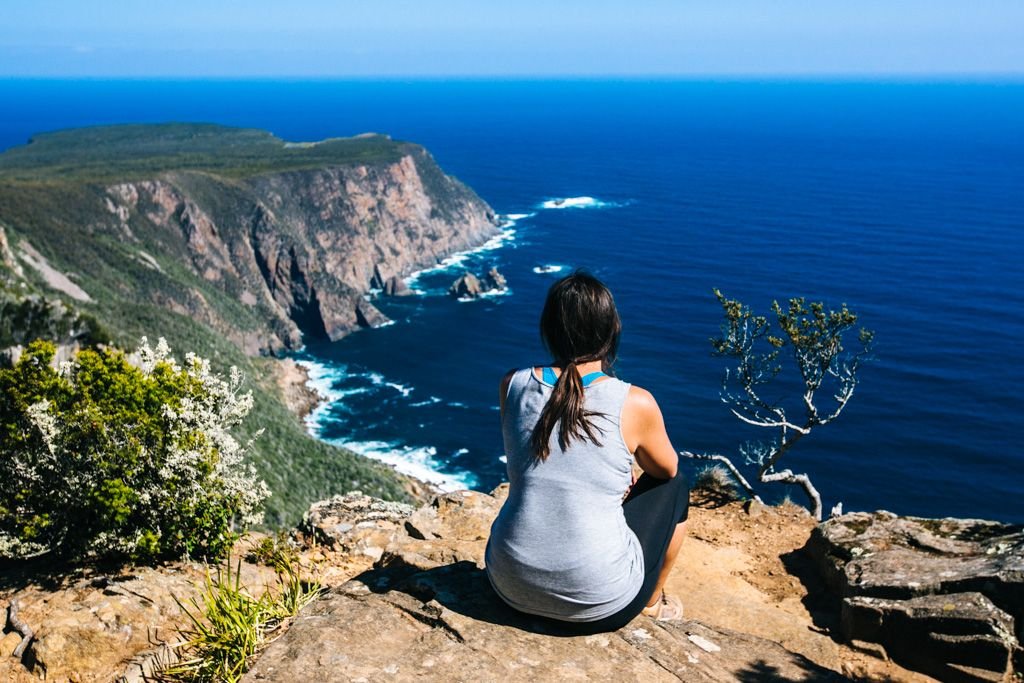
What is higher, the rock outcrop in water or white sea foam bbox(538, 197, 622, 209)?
white sea foam bbox(538, 197, 622, 209)

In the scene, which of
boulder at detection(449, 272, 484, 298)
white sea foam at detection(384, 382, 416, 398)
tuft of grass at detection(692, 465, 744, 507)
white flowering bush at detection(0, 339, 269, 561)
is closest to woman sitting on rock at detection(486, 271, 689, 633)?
white flowering bush at detection(0, 339, 269, 561)

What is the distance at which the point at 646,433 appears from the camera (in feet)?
21.3

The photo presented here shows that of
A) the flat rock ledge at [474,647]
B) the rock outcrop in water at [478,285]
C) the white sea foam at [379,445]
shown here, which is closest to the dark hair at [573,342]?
the flat rock ledge at [474,647]

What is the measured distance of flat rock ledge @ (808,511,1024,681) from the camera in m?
9.47

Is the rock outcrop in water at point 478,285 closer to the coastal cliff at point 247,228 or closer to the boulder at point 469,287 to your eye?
the boulder at point 469,287

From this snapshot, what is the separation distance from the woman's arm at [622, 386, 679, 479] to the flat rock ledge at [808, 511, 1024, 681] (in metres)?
5.36

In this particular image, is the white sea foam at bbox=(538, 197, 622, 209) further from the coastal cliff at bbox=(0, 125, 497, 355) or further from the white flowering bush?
the white flowering bush

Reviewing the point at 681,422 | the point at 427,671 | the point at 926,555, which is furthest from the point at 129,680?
the point at 681,422

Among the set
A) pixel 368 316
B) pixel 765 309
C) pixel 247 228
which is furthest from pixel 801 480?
pixel 247 228

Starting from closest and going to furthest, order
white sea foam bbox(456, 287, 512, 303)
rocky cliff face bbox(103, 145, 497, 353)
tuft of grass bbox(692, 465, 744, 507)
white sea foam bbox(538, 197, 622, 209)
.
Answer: tuft of grass bbox(692, 465, 744, 507) → rocky cliff face bbox(103, 145, 497, 353) → white sea foam bbox(456, 287, 512, 303) → white sea foam bbox(538, 197, 622, 209)

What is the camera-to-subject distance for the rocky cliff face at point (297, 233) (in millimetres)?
125062

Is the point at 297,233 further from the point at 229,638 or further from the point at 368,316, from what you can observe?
the point at 229,638

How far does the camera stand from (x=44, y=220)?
339 feet

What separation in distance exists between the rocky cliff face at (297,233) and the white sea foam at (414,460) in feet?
126
